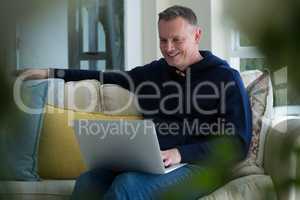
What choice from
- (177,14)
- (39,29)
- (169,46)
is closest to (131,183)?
(169,46)

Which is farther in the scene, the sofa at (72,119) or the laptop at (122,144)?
the sofa at (72,119)

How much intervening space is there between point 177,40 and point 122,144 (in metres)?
0.60

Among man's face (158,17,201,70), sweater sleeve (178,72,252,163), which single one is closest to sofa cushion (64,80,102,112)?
man's face (158,17,201,70)

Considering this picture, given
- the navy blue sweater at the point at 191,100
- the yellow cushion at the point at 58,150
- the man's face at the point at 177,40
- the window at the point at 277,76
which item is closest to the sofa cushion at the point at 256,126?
the navy blue sweater at the point at 191,100

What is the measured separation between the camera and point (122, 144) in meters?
1.83

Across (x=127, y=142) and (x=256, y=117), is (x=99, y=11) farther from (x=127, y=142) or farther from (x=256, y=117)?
(x=256, y=117)

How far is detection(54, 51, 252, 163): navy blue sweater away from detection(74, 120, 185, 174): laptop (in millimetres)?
209

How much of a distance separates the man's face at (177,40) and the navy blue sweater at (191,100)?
0.05m

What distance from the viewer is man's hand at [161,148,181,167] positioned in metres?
2.00

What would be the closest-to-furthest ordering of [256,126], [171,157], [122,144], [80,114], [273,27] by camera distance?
[273,27], [122,144], [171,157], [256,126], [80,114]

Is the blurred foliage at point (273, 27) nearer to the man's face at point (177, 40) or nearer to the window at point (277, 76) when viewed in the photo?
the window at point (277, 76)

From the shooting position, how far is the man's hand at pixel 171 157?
200cm

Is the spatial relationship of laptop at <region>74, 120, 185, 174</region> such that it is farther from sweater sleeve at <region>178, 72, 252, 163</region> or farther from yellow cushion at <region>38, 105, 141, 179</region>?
yellow cushion at <region>38, 105, 141, 179</region>

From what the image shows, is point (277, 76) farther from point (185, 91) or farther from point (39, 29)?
point (185, 91)
